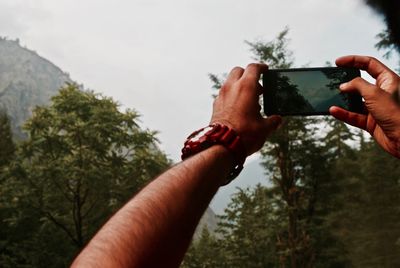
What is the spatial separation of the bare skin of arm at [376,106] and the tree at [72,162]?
17.1 meters

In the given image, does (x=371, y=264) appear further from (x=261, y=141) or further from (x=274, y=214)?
(x=261, y=141)

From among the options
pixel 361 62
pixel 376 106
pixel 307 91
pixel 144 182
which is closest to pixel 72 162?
pixel 144 182

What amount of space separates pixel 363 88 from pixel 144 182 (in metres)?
17.2

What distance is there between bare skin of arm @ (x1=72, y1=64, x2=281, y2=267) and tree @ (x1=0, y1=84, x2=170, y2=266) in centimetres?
1761

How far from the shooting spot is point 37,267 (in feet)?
67.1

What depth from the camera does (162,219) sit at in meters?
1.05

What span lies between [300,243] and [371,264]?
615cm

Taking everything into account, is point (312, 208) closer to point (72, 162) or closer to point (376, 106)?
point (72, 162)

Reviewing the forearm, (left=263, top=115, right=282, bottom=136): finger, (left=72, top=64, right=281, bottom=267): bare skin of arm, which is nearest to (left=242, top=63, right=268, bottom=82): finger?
(left=263, top=115, right=282, bottom=136): finger

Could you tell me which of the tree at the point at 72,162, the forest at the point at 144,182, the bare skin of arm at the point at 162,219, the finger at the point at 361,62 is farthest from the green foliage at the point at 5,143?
the bare skin of arm at the point at 162,219

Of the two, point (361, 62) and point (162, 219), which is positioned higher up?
point (361, 62)

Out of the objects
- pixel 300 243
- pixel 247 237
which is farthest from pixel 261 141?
pixel 247 237

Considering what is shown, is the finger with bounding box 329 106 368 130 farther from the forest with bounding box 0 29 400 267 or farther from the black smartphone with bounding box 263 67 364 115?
the forest with bounding box 0 29 400 267

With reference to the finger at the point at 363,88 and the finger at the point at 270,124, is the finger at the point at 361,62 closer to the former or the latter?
the finger at the point at 363,88
